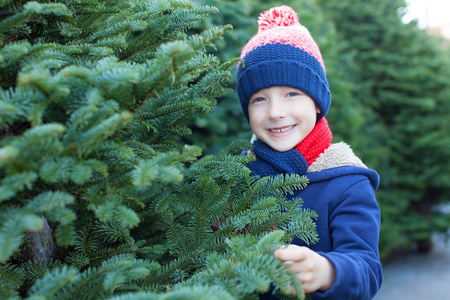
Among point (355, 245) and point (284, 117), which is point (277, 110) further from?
point (355, 245)

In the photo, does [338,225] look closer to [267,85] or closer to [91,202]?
[267,85]

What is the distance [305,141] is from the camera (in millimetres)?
1700

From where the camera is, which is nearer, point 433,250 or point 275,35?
point 275,35

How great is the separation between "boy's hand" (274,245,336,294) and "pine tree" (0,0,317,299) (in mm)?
53

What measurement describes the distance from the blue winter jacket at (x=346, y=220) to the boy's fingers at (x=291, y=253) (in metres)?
0.16

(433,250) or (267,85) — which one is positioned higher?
(267,85)

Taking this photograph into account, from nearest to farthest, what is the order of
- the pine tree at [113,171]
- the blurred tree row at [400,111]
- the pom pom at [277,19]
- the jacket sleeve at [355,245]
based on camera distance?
the pine tree at [113,171], the jacket sleeve at [355,245], the pom pom at [277,19], the blurred tree row at [400,111]

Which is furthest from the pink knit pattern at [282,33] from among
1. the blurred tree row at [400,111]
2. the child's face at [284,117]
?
the blurred tree row at [400,111]

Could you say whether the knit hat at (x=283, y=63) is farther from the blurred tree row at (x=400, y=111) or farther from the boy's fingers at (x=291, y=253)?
the blurred tree row at (x=400, y=111)

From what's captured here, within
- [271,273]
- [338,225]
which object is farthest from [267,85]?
[271,273]

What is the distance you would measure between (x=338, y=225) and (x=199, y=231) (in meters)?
0.54

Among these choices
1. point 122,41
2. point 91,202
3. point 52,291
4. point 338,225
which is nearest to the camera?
point 52,291

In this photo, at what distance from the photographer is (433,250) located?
660 centimetres

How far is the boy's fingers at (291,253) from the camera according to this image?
3.25ft
